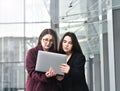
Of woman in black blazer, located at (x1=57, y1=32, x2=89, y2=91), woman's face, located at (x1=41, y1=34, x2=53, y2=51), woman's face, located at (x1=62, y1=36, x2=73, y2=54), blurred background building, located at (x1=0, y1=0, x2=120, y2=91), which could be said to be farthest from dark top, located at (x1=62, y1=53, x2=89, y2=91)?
blurred background building, located at (x1=0, y1=0, x2=120, y2=91)

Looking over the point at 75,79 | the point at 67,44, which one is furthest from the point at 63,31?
the point at 75,79

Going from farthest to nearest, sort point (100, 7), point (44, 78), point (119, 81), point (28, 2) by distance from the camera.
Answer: point (28, 2) < point (100, 7) < point (119, 81) < point (44, 78)

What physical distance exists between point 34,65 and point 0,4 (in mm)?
18449

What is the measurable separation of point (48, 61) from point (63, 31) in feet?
33.7

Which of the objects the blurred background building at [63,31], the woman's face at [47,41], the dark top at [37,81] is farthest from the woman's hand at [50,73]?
the blurred background building at [63,31]

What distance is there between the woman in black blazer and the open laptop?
39 millimetres

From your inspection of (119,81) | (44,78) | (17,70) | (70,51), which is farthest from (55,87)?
(17,70)

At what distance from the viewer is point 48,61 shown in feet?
9.73

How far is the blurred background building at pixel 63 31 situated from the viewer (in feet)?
23.8

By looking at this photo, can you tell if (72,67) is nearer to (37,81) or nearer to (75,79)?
(75,79)

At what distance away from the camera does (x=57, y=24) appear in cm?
1330

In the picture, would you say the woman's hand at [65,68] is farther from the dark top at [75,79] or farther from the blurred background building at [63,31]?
the blurred background building at [63,31]

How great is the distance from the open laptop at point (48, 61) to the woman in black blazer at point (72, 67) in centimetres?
4

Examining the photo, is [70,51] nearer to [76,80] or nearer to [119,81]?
[76,80]
